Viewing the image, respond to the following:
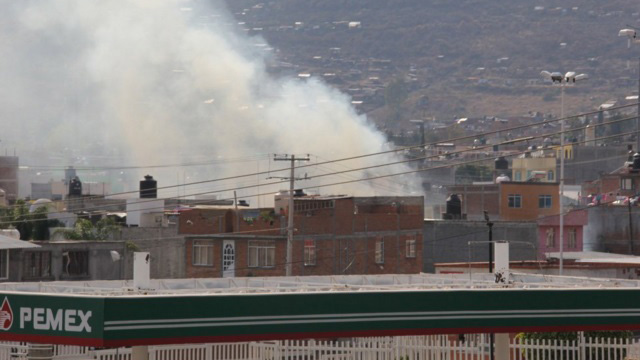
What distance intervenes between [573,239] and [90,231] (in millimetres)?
25033

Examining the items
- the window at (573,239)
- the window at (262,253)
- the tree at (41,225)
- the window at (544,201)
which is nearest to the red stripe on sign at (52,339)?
the window at (262,253)

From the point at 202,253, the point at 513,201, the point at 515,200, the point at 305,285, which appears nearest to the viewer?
the point at 305,285

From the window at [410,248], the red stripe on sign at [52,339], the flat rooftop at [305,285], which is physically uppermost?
the window at [410,248]

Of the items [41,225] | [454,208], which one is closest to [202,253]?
[41,225]

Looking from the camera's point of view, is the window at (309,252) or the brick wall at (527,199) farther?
the brick wall at (527,199)

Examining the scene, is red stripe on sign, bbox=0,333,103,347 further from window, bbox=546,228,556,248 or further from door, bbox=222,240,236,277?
window, bbox=546,228,556,248

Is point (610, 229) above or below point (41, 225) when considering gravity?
above

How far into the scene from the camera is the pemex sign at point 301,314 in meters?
23.9

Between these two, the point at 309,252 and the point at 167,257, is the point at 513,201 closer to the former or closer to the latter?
the point at 309,252

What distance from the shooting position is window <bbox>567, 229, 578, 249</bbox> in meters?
82.2

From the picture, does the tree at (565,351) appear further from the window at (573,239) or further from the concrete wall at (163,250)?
the window at (573,239)

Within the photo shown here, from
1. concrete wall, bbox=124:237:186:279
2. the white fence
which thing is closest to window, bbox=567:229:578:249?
concrete wall, bbox=124:237:186:279

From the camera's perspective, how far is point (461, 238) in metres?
79.8

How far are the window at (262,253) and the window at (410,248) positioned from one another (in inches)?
313
